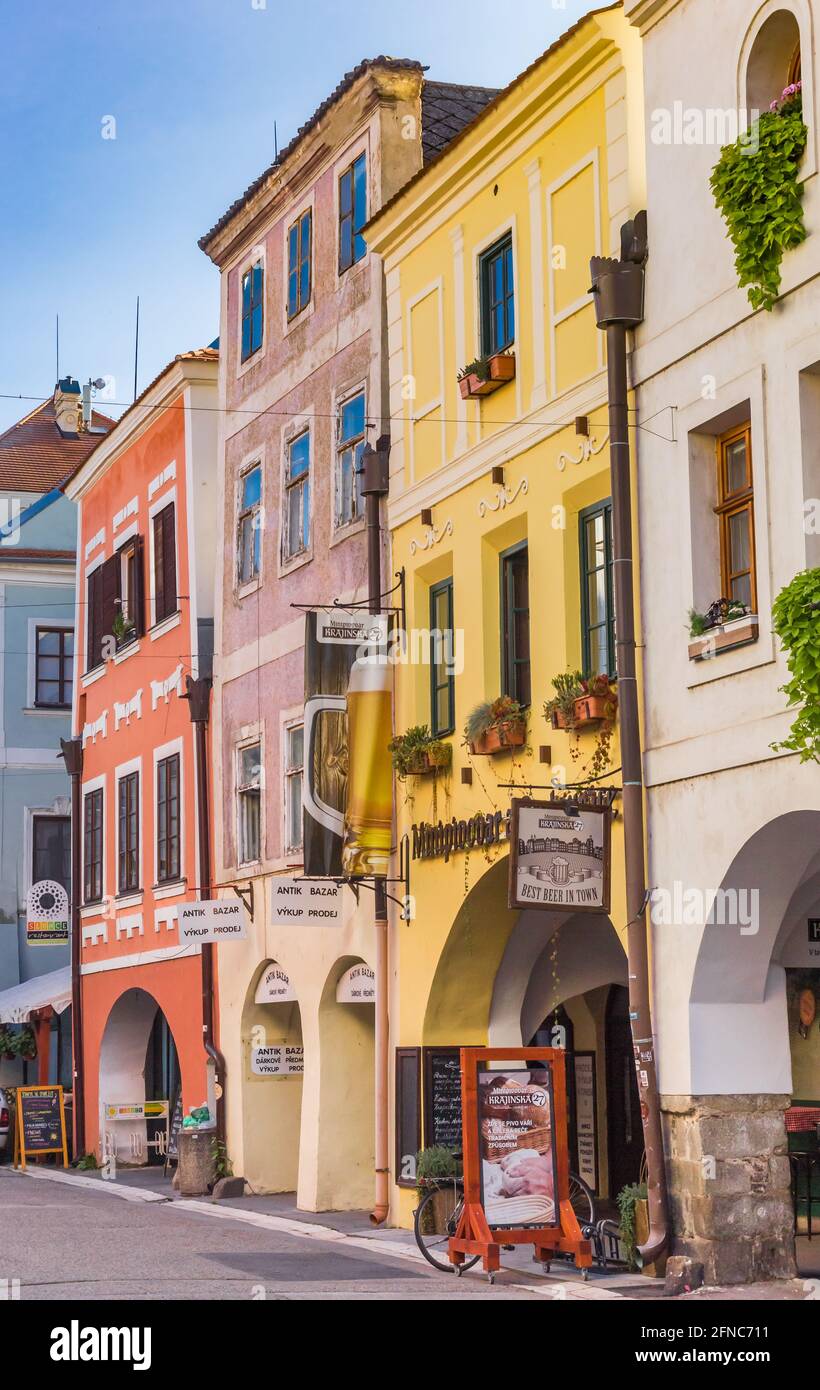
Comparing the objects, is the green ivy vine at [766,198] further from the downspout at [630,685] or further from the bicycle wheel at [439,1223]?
the bicycle wheel at [439,1223]

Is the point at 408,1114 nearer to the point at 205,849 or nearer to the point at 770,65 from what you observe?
the point at 205,849

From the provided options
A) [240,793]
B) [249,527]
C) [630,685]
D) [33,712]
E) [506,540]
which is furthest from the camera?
[33,712]

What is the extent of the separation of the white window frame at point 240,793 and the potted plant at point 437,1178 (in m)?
6.34

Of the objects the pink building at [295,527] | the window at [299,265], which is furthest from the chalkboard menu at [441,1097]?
the window at [299,265]

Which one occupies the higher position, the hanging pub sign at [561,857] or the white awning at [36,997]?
the hanging pub sign at [561,857]

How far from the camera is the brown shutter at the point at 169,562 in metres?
28.5

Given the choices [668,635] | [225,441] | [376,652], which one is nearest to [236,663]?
[225,441]

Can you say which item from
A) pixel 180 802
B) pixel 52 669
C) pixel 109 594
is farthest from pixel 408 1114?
pixel 52 669

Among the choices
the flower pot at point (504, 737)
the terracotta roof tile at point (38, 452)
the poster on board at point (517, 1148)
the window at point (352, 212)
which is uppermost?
the terracotta roof tile at point (38, 452)

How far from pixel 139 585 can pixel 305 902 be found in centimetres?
950

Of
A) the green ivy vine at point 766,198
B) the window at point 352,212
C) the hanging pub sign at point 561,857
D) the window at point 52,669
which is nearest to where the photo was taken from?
the green ivy vine at point 766,198

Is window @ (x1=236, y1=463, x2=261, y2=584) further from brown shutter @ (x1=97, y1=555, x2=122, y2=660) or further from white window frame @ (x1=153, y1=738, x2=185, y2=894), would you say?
brown shutter @ (x1=97, y1=555, x2=122, y2=660)

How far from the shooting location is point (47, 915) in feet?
113

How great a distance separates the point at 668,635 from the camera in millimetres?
15625
